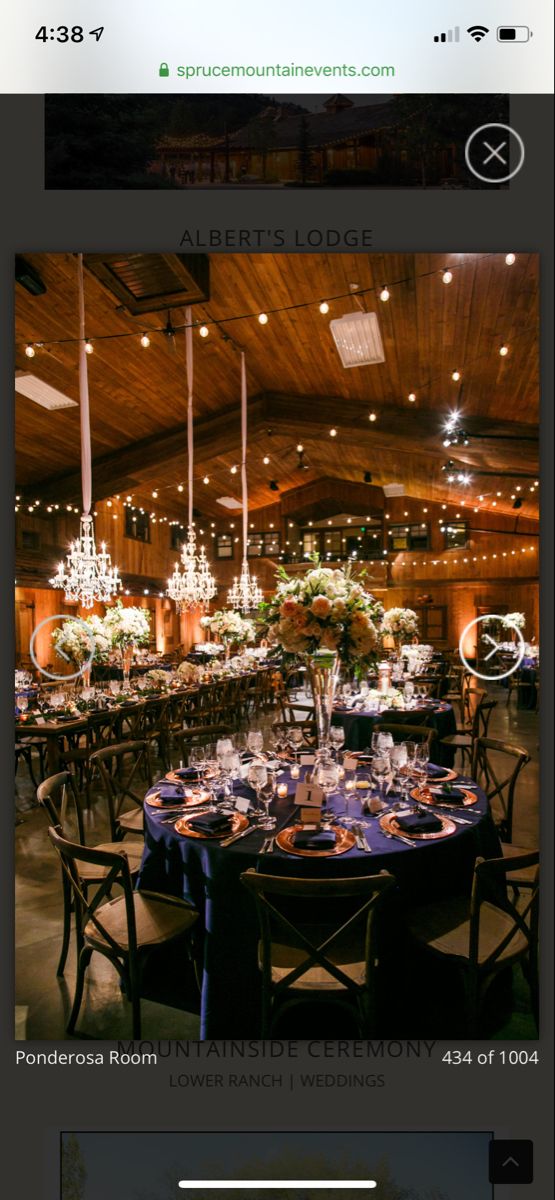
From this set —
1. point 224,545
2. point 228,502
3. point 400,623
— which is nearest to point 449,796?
point 400,623

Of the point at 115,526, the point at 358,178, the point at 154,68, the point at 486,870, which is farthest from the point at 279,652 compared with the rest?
the point at 115,526

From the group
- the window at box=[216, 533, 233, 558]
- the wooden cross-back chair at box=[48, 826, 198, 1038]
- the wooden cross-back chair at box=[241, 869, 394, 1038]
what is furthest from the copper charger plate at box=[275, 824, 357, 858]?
the window at box=[216, 533, 233, 558]

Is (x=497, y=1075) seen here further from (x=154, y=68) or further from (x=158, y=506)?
(x=158, y=506)

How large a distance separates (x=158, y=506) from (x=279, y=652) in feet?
40.9

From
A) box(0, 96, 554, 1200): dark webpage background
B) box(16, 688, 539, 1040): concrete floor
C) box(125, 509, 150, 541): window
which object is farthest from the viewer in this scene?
box(125, 509, 150, 541): window

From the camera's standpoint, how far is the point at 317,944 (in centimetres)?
208

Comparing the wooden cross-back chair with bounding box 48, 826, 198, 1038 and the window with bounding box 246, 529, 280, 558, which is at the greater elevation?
the window with bounding box 246, 529, 280, 558

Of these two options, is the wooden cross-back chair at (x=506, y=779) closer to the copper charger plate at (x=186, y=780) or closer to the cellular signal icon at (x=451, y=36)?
the copper charger plate at (x=186, y=780)

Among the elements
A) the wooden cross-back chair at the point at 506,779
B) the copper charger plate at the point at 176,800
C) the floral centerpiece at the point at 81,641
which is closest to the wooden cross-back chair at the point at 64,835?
the copper charger plate at the point at 176,800

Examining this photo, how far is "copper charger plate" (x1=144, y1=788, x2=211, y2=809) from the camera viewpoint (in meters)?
2.48

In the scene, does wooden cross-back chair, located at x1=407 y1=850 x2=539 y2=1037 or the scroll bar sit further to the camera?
wooden cross-back chair, located at x1=407 y1=850 x2=539 y2=1037

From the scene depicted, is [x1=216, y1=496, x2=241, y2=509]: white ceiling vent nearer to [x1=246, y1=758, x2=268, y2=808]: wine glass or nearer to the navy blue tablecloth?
the navy blue tablecloth

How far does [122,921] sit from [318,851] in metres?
0.89

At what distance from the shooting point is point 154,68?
118 centimetres
